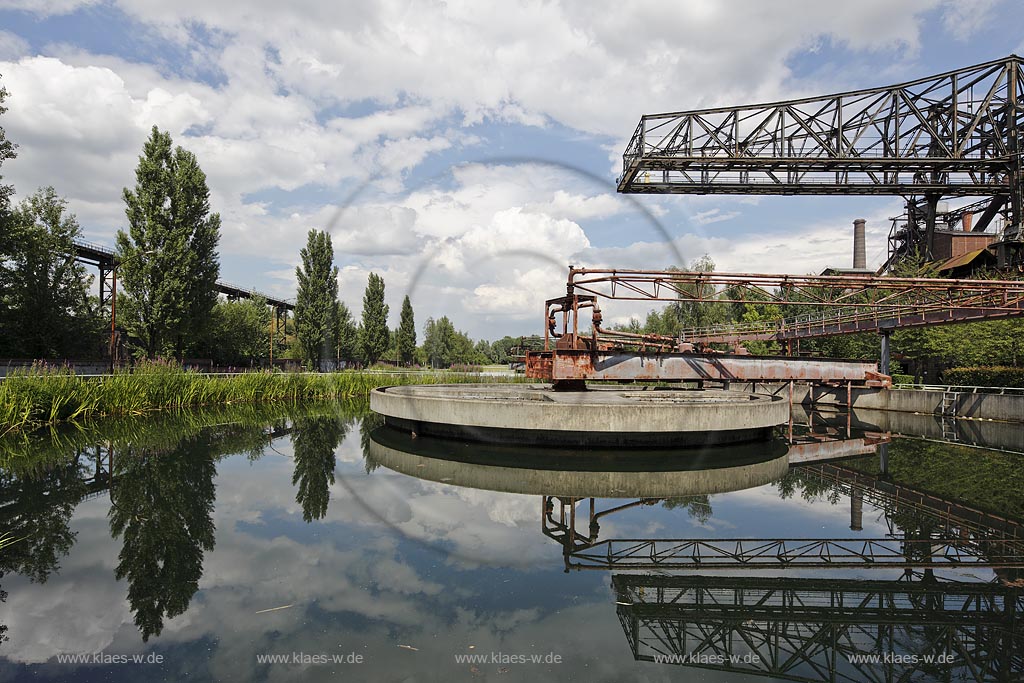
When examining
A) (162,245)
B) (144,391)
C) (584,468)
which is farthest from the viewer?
(162,245)

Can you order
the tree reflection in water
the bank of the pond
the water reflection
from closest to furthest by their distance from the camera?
the water reflection, the tree reflection in water, the bank of the pond

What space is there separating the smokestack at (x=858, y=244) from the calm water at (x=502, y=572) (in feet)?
234

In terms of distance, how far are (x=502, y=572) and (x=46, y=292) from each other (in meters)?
44.4

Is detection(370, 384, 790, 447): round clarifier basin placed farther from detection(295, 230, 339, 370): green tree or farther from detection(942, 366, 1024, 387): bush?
detection(295, 230, 339, 370): green tree

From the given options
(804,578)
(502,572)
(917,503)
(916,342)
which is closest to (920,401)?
(916,342)

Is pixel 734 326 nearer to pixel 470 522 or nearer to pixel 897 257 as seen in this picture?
pixel 897 257

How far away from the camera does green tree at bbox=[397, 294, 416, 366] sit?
60281 mm

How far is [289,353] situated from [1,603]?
69.4 metres

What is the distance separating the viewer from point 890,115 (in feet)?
123

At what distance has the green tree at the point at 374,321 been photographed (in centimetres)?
5625

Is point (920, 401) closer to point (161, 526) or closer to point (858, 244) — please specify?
point (161, 526)

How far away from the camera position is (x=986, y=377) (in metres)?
28.2

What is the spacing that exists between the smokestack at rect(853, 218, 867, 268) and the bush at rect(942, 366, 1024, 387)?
159 ft

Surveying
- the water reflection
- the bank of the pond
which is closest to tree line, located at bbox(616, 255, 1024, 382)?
the water reflection
